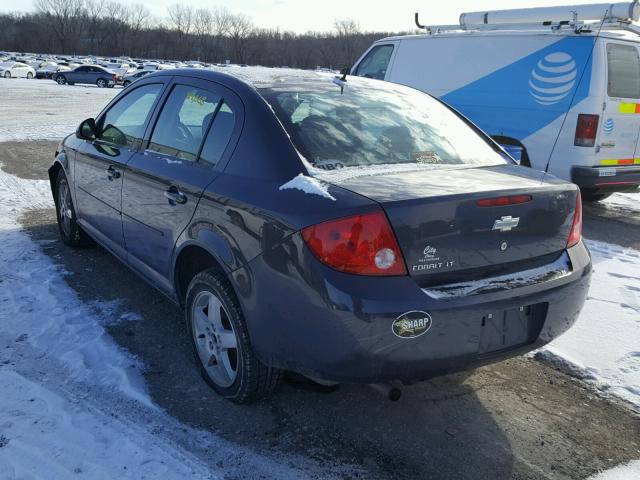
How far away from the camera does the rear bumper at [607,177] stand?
22.1ft

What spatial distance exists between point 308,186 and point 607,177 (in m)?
5.50

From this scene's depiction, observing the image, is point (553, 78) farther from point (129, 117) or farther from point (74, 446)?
point (74, 446)

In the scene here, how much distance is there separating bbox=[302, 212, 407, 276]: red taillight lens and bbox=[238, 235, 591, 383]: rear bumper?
4 centimetres

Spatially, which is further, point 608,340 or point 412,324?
point 608,340

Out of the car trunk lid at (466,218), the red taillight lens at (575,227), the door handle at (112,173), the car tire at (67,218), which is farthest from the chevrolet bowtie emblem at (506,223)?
the car tire at (67,218)

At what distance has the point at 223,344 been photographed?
304cm

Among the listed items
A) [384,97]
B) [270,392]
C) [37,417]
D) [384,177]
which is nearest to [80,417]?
[37,417]

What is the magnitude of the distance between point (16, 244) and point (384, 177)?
4.18m

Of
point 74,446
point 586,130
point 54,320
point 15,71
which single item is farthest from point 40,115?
point 15,71

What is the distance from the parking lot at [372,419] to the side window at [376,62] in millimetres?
6951

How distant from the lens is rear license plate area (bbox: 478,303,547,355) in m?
2.51

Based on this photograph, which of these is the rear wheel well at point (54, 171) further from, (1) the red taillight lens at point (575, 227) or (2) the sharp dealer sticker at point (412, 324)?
(1) the red taillight lens at point (575, 227)

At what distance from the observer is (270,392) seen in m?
2.97

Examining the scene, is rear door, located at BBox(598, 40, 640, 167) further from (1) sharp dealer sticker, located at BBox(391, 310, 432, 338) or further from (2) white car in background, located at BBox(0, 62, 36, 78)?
(2) white car in background, located at BBox(0, 62, 36, 78)
